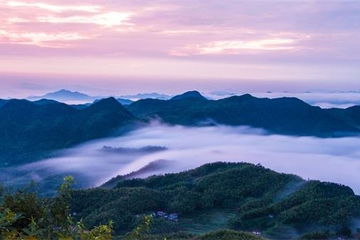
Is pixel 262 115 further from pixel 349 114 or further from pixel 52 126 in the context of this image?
pixel 52 126

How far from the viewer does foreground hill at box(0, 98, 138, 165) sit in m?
53.8

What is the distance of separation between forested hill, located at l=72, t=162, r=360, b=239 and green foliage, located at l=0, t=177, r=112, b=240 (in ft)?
31.0

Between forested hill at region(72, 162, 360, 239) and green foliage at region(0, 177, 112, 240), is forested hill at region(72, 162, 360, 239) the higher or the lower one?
the lower one

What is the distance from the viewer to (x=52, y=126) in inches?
2306

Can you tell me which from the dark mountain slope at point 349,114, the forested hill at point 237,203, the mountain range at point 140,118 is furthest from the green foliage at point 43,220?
the dark mountain slope at point 349,114

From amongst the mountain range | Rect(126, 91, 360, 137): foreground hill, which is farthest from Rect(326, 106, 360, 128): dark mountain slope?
Rect(126, 91, 360, 137): foreground hill

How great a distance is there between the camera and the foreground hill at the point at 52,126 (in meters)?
53.8

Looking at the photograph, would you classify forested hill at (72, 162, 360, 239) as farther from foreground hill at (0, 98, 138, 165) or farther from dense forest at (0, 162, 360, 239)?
foreground hill at (0, 98, 138, 165)

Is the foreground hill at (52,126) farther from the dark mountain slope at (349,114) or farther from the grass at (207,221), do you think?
the grass at (207,221)

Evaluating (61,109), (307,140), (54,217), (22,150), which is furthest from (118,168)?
(54,217)

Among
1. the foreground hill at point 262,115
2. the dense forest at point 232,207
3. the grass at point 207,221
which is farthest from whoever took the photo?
the foreground hill at point 262,115

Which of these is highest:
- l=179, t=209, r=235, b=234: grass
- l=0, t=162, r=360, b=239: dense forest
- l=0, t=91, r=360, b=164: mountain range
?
l=0, t=91, r=360, b=164: mountain range

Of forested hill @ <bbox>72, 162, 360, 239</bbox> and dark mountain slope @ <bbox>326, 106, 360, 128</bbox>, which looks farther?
dark mountain slope @ <bbox>326, 106, 360, 128</bbox>

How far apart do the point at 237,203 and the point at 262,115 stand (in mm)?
47433
